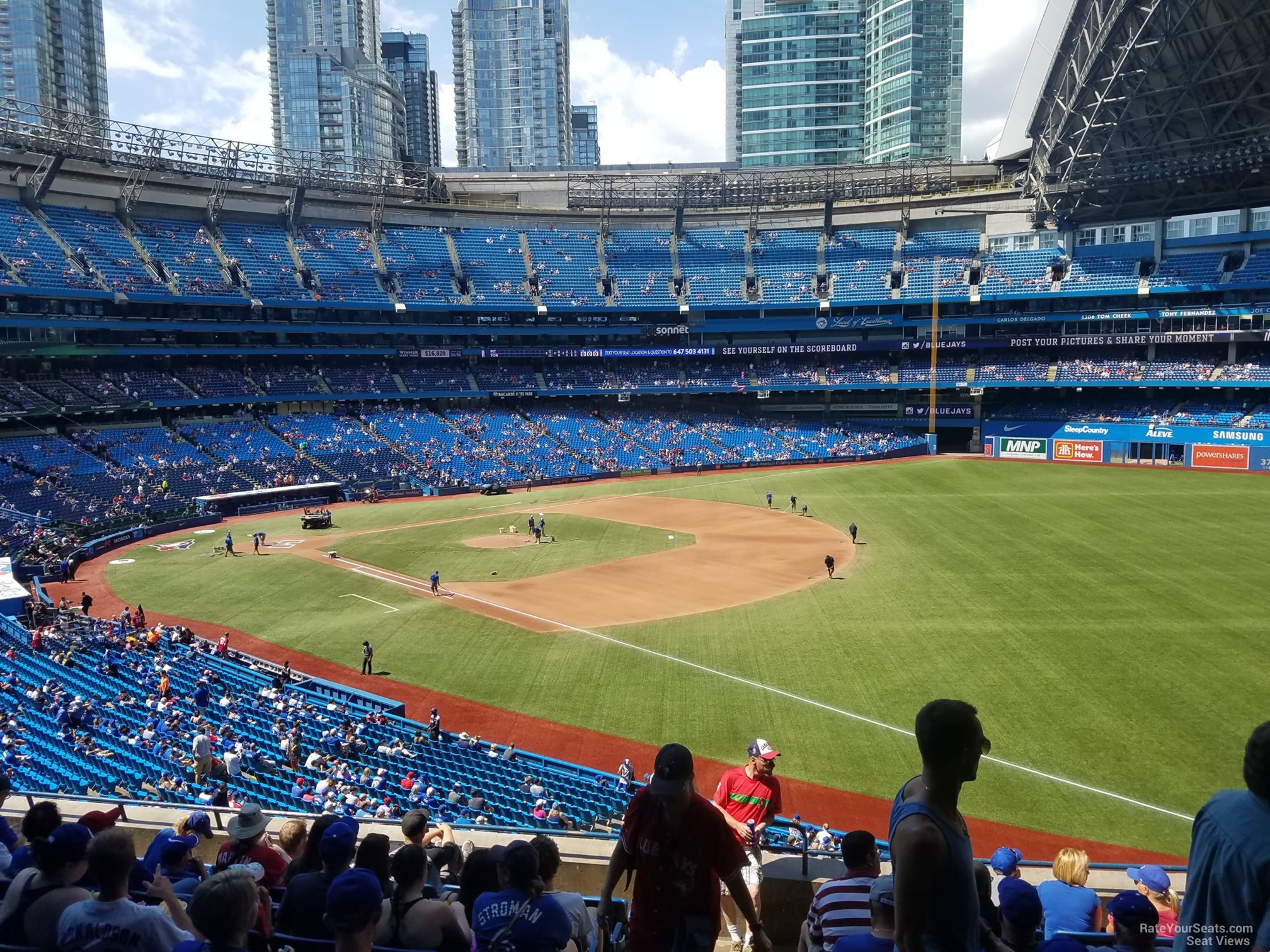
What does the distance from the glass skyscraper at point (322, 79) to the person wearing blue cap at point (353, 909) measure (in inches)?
6032

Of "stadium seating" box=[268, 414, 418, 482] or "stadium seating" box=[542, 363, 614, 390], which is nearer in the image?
"stadium seating" box=[268, 414, 418, 482]

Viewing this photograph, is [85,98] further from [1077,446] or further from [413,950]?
[413,950]

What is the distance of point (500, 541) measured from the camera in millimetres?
44375

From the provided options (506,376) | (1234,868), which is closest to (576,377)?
(506,376)

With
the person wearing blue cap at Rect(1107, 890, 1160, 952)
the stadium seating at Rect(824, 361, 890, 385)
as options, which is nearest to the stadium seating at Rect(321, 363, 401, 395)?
the stadium seating at Rect(824, 361, 890, 385)

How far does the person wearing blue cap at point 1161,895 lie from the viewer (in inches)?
246

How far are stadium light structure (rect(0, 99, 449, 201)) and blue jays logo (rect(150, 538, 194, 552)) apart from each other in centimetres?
3119

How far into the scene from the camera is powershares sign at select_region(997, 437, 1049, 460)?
70.4 metres

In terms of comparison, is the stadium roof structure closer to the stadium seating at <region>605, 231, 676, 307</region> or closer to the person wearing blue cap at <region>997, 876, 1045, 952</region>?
the stadium seating at <region>605, 231, 676, 307</region>

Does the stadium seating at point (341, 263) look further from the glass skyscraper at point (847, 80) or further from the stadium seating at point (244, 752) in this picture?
the glass skyscraper at point (847, 80)

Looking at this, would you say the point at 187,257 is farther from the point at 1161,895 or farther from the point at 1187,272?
the point at 1187,272

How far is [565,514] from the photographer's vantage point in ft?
170

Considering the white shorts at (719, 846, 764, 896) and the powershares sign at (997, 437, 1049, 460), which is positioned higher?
the white shorts at (719, 846, 764, 896)

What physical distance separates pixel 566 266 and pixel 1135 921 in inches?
3270
